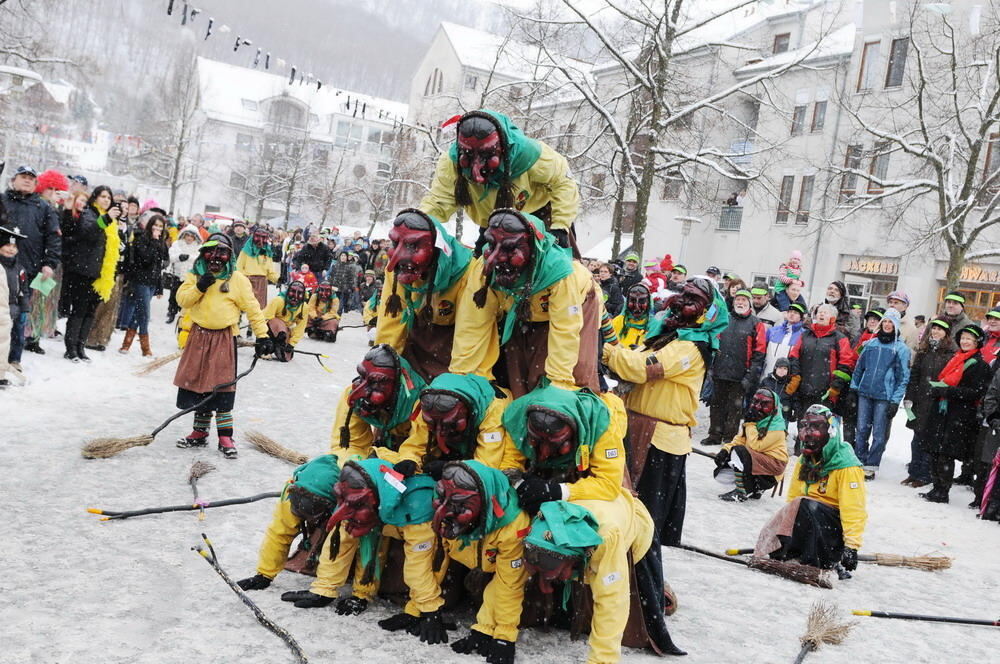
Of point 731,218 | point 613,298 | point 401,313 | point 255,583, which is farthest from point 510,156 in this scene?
point 731,218

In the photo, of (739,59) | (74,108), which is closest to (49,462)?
(739,59)

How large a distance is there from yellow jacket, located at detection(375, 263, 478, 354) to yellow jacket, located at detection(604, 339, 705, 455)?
1.19 m

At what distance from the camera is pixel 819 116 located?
2553 centimetres

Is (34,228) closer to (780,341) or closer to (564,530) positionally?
(564,530)

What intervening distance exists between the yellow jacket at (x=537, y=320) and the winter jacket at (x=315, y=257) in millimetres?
13059

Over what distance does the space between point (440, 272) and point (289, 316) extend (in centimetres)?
940

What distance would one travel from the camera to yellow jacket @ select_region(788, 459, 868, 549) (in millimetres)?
6094

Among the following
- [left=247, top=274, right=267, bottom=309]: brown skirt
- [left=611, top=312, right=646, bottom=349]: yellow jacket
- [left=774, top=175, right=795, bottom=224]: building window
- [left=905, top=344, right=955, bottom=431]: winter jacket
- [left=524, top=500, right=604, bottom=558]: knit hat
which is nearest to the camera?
[left=524, top=500, right=604, bottom=558]: knit hat

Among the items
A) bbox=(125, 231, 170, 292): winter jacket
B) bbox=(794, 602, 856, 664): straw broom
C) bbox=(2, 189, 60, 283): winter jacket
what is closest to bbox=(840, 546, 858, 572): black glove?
bbox=(794, 602, 856, 664): straw broom

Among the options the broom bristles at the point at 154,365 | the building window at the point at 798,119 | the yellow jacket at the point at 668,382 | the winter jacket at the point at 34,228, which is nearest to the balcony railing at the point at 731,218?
the building window at the point at 798,119

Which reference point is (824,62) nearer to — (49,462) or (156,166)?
(49,462)

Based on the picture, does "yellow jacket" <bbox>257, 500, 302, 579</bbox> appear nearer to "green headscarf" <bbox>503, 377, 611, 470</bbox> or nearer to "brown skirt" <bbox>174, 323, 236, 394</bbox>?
"green headscarf" <bbox>503, 377, 611, 470</bbox>

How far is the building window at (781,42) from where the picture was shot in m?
28.6

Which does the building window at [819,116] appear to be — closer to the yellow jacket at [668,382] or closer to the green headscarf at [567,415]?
the yellow jacket at [668,382]
